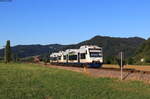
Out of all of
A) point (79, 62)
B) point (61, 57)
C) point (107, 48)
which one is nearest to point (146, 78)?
point (79, 62)

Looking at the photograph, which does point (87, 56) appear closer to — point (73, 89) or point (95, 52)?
point (95, 52)

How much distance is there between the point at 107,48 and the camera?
645 ft

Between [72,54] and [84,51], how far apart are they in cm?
707

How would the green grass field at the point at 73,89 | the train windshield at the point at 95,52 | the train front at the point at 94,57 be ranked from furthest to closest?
1. the train windshield at the point at 95,52
2. the train front at the point at 94,57
3. the green grass field at the point at 73,89

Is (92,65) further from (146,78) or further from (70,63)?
(146,78)

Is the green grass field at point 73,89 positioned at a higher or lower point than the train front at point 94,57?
lower

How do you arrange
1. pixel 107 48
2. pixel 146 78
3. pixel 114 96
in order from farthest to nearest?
1. pixel 107 48
2. pixel 146 78
3. pixel 114 96

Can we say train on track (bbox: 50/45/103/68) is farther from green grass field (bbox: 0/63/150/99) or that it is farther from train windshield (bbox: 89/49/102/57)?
green grass field (bbox: 0/63/150/99)

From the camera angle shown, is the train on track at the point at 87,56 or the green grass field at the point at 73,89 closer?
the green grass field at the point at 73,89

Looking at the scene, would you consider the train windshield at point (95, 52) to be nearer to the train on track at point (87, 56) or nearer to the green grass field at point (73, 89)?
the train on track at point (87, 56)

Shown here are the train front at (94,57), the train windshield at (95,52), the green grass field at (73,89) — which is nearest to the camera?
the green grass field at (73,89)

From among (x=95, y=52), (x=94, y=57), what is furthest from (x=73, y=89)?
(x=95, y=52)

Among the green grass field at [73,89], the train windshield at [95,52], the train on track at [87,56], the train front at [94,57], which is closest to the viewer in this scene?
the green grass field at [73,89]

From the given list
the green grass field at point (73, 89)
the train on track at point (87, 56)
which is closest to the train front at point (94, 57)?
the train on track at point (87, 56)
